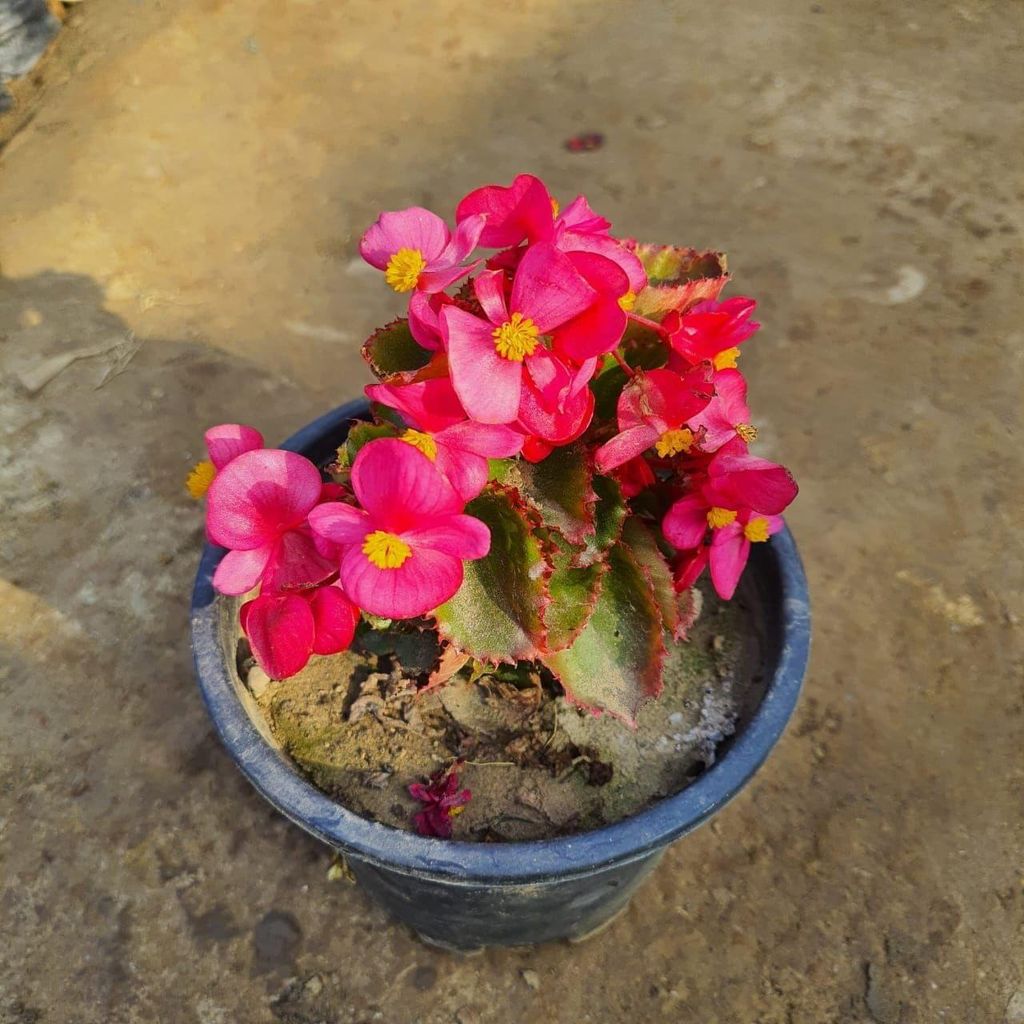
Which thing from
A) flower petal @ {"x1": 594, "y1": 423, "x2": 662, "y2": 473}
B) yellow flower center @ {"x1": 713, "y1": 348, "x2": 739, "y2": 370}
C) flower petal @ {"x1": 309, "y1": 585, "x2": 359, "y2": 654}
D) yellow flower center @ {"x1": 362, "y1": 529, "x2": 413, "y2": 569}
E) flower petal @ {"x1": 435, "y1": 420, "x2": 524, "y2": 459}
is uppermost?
flower petal @ {"x1": 435, "y1": 420, "x2": 524, "y2": 459}

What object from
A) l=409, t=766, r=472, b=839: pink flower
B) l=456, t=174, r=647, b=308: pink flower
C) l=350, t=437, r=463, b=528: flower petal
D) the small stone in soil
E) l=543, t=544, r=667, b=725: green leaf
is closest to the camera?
l=350, t=437, r=463, b=528: flower petal

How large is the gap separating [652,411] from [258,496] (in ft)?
1.19

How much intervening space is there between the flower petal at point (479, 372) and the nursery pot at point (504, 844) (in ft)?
1.65

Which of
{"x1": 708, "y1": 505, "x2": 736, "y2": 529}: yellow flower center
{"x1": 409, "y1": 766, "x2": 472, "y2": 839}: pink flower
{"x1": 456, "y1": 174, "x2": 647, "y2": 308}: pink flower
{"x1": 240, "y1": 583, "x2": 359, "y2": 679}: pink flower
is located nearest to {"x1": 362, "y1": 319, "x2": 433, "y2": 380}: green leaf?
{"x1": 456, "y1": 174, "x2": 647, "y2": 308}: pink flower

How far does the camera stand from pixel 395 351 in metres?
0.89

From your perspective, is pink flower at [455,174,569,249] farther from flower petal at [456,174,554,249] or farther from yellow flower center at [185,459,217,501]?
yellow flower center at [185,459,217,501]

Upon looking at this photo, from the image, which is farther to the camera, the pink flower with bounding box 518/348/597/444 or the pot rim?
the pot rim

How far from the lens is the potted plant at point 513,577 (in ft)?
2.45

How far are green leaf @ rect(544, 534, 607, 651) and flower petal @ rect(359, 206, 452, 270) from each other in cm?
30

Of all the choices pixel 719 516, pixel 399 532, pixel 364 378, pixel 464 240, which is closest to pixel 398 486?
pixel 399 532

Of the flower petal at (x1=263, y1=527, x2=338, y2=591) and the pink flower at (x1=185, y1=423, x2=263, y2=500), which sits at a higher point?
the pink flower at (x1=185, y1=423, x2=263, y2=500)

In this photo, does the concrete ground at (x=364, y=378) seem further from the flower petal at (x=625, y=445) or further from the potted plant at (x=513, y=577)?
the flower petal at (x=625, y=445)

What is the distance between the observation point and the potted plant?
0.75 m

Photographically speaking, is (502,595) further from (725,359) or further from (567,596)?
(725,359)
